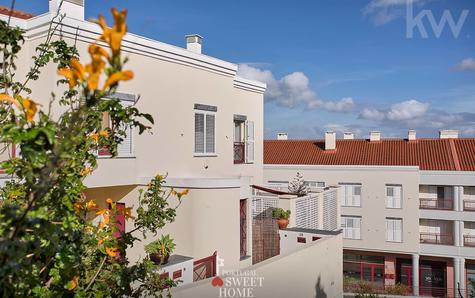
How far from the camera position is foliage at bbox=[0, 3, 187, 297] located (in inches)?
69.6

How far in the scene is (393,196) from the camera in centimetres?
3127

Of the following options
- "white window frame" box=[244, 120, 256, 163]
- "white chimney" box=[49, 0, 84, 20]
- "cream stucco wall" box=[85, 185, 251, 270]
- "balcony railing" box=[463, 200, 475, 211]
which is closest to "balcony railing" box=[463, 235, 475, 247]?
"balcony railing" box=[463, 200, 475, 211]

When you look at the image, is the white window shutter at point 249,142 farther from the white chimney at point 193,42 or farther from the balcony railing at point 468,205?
the balcony railing at point 468,205

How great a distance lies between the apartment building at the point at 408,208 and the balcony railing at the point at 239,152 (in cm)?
1797

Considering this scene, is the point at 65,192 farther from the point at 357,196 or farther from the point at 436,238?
the point at 436,238

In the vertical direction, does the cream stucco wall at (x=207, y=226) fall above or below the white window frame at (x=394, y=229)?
above

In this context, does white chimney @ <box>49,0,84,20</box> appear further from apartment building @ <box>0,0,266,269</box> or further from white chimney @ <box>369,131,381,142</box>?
white chimney @ <box>369,131,381,142</box>

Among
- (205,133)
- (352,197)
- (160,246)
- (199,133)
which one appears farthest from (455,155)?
(160,246)

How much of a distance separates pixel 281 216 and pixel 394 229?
789 inches

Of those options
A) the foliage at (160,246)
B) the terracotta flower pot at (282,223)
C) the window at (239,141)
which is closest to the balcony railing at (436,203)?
the window at (239,141)

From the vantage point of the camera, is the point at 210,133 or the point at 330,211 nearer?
the point at 210,133

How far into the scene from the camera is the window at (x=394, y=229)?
30.9 m

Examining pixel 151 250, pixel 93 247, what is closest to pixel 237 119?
pixel 151 250

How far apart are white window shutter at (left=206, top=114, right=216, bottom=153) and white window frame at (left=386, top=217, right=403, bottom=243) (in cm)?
2208
